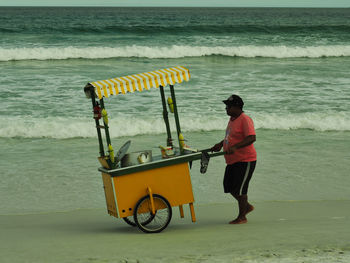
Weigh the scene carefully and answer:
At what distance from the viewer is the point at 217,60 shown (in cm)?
2284

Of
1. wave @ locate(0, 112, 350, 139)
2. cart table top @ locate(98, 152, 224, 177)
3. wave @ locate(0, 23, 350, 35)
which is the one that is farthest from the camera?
wave @ locate(0, 23, 350, 35)

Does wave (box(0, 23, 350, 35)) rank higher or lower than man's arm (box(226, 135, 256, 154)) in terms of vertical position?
higher

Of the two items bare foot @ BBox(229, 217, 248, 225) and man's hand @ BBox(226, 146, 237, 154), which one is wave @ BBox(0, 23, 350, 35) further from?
man's hand @ BBox(226, 146, 237, 154)

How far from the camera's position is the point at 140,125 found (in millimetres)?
11094

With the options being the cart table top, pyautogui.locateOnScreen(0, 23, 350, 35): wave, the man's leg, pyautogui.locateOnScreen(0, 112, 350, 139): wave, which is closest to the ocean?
pyautogui.locateOnScreen(0, 112, 350, 139): wave

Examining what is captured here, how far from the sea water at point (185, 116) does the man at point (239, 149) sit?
4.52 ft

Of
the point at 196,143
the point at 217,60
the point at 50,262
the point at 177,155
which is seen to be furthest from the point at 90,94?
the point at 217,60

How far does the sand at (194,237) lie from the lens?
14.1 feet

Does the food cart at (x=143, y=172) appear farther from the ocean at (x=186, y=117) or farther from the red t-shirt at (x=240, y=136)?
the ocean at (x=186, y=117)

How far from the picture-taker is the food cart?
4957mm

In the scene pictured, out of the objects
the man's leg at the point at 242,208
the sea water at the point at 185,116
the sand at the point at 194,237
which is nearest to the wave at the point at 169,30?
the sea water at the point at 185,116

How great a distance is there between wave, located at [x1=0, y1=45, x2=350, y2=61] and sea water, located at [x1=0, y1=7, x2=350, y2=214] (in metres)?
0.05

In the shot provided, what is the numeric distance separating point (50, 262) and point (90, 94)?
5.46 ft

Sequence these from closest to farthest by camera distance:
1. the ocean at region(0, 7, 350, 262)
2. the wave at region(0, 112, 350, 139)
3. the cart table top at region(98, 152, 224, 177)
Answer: the cart table top at region(98, 152, 224, 177), the ocean at region(0, 7, 350, 262), the wave at region(0, 112, 350, 139)
